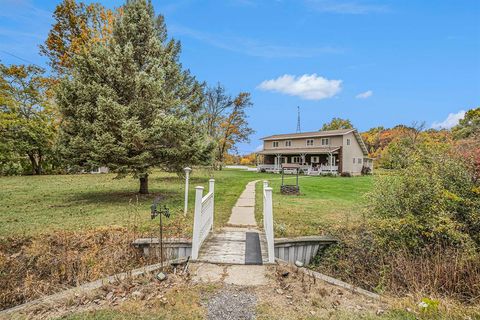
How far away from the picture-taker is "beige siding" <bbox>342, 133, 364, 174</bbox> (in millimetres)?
32456

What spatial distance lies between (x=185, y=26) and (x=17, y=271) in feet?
50.2

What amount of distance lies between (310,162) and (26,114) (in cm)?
3212

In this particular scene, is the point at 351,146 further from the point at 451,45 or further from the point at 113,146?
the point at 113,146

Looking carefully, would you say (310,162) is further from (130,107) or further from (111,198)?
(130,107)

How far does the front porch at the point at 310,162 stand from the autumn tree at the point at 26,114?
25824 mm

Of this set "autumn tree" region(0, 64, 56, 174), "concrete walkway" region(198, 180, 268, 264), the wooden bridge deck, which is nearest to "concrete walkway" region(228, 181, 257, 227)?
"concrete walkway" region(198, 180, 268, 264)

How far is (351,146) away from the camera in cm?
3353

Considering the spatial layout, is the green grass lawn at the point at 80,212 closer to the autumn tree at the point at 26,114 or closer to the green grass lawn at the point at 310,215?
the green grass lawn at the point at 310,215

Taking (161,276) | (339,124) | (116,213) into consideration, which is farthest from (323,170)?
(161,276)

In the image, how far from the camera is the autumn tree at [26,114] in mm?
21422

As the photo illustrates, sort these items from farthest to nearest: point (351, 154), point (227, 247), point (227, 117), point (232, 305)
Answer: point (227, 117) < point (351, 154) < point (227, 247) < point (232, 305)

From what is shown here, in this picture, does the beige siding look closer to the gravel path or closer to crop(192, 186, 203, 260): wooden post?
crop(192, 186, 203, 260): wooden post

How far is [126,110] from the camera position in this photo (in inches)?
402

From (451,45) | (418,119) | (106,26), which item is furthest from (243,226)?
(418,119)
